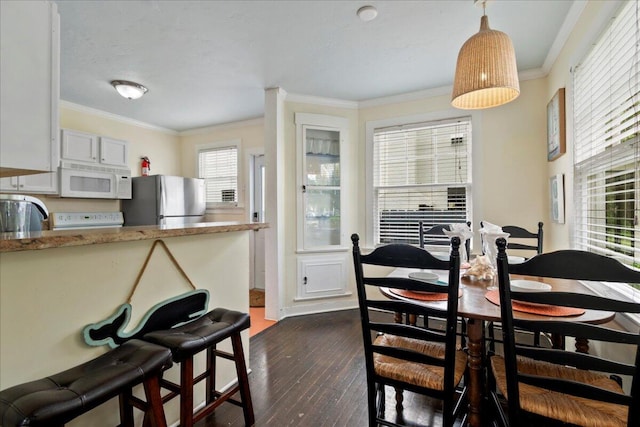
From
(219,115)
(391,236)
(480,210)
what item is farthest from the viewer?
(219,115)

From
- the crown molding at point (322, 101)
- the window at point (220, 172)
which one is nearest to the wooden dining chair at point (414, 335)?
the crown molding at point (322, 101)

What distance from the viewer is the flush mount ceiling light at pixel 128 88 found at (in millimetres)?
3061

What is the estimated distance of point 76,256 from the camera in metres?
1.22

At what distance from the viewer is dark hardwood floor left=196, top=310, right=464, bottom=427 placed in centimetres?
174

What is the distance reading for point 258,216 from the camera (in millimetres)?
4641

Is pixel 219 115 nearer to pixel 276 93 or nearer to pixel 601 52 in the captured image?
pixel 276 93

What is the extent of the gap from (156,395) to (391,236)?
2909 millimetres

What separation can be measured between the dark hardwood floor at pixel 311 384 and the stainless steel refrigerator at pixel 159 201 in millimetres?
2338

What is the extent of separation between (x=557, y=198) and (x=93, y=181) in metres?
5.05

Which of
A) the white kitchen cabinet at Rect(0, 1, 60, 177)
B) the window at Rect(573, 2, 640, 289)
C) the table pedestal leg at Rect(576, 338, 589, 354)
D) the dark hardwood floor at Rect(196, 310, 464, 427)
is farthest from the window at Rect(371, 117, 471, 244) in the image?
the white kitchen cabinet at Rect(0, 1, 60, 177)

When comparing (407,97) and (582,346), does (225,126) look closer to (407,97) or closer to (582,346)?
(407,97)

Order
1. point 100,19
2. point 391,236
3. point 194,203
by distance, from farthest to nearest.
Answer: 1. point 194,203
2. point 391,236
3. point 100,19

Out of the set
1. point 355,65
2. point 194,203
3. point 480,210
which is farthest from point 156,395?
point 194,203

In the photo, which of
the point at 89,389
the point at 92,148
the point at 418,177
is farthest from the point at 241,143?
the point at 89,389
